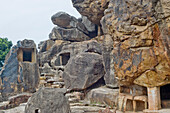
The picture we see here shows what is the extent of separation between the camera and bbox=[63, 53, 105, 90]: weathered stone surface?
14.9m

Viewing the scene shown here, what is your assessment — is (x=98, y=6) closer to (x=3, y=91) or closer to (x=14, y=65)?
(x=14, y=65)

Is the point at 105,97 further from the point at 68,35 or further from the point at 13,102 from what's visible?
the point at 68,35

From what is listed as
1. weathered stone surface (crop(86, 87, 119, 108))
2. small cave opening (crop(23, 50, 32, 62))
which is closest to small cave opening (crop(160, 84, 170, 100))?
weathered stone surface (crop(86, 87, 119, 108))

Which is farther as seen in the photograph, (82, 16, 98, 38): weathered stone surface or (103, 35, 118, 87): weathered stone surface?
(82, 16, 98, 38): weathered stone surface

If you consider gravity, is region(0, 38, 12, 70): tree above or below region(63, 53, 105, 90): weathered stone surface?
above

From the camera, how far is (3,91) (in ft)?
48.9

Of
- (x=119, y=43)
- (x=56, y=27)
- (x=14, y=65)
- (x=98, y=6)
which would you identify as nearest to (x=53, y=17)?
(x=56, y=27)

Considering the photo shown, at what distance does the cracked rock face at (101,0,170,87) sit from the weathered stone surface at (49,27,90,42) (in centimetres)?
1373

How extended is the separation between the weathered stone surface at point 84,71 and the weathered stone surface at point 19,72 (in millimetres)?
2988

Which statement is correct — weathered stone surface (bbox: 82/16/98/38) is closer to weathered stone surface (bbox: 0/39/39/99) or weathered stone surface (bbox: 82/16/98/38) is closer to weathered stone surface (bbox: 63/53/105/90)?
weathered stone surface (bbox: 63/53/105/90)

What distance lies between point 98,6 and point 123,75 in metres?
9.18

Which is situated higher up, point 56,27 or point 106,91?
point 56,27

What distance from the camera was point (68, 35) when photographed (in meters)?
24.5

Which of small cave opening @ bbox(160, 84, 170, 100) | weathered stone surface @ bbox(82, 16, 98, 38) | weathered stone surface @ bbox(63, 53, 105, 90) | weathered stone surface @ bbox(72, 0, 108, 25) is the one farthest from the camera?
weathered stone surface @ bbox(82, 16, 98, 38)
